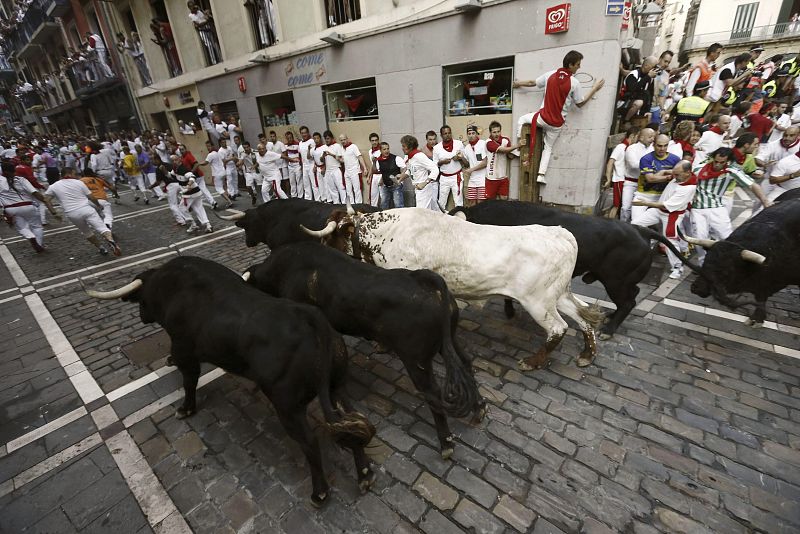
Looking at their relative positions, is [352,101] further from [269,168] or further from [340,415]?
[340,415]

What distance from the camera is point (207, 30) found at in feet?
54.7

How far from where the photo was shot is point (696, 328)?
480 cm

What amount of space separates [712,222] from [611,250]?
2874mm

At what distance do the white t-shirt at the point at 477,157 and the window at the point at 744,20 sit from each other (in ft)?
135

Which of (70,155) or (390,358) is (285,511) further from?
(70,155)

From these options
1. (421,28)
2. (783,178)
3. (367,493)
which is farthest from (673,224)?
(421,28)

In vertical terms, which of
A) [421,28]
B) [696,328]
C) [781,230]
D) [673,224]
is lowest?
[696,328]

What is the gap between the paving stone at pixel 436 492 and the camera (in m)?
2.85

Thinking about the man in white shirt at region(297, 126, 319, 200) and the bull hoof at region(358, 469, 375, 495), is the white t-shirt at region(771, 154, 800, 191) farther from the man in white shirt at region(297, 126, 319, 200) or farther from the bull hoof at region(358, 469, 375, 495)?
the man in white shirt at region(297, 126, 319, 200)

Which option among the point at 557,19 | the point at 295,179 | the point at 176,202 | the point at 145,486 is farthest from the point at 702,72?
the point at 176,202

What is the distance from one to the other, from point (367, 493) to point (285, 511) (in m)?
0.65

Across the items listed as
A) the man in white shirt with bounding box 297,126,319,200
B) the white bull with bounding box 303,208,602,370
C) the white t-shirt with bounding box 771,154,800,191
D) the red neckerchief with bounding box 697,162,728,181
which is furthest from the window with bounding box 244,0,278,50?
the white t-shirt with bounding box 771,154,800,191

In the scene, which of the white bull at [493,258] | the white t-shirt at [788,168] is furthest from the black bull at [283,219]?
the white t-shirt at [788,168]

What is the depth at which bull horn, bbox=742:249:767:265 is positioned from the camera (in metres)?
4.07
